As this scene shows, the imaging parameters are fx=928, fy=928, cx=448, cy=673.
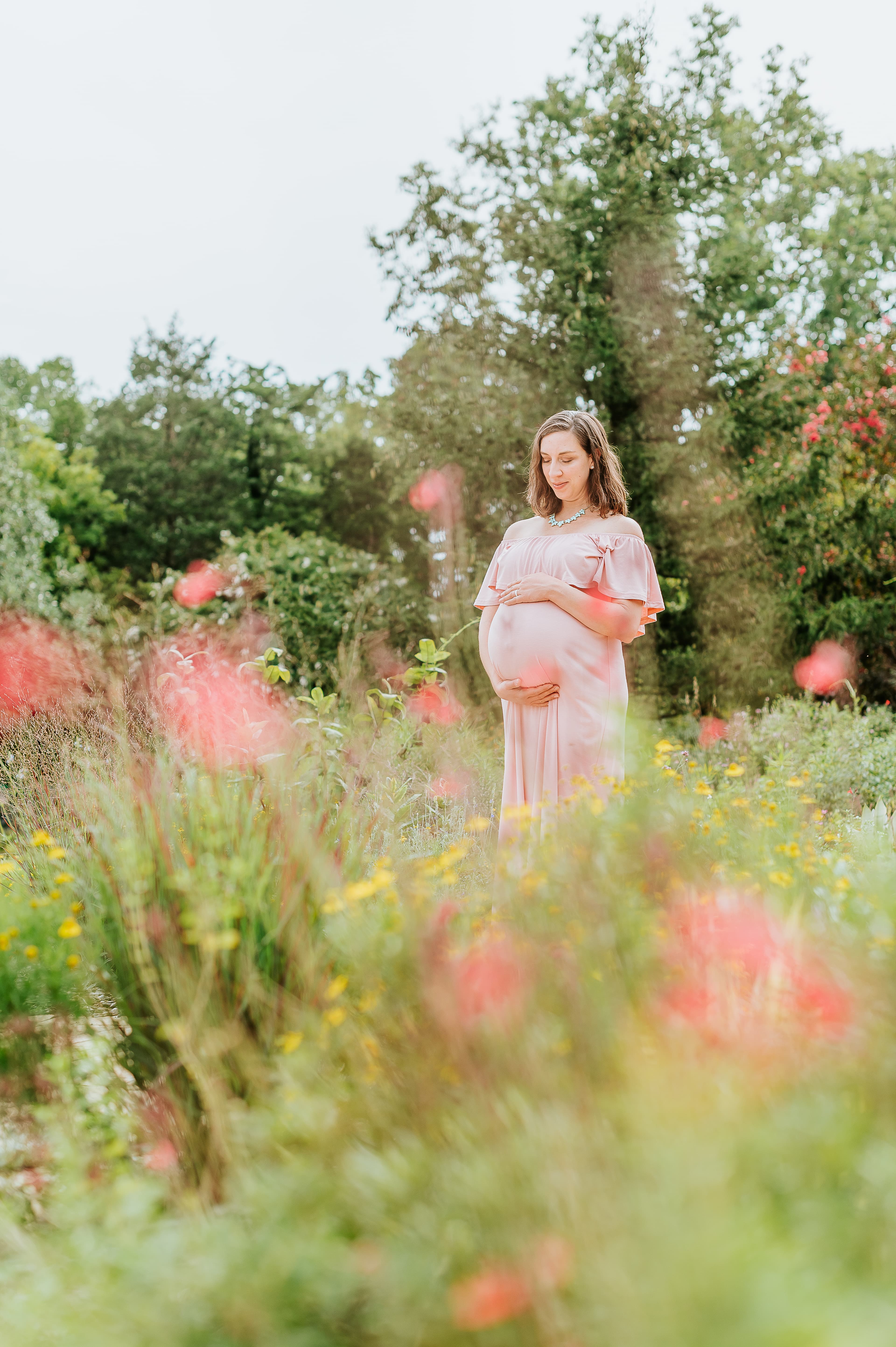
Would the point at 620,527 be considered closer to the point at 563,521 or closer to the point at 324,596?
the point at 563,521

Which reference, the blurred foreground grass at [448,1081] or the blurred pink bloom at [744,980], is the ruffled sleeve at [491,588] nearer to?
the blurred foreground grass at [448,1081]

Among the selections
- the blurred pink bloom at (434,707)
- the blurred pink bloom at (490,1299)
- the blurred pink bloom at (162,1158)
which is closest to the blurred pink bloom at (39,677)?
the blurred pink bloom at (434,707)

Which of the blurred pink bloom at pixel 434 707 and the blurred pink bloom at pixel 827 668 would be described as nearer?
the blurred pink bloom at pixel 434 707

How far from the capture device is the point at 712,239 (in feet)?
32.1

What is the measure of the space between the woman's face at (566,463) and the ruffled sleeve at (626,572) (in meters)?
0.23

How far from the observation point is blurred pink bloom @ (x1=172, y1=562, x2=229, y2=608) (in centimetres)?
966

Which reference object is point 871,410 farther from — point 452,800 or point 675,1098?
point 675,1098

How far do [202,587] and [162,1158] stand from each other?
27.3 feet

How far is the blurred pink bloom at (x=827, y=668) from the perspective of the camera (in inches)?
347

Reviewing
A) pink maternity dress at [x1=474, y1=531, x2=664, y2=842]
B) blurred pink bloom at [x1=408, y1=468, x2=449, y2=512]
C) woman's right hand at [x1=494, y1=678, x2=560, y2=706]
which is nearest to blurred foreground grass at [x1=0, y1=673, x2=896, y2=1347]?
pink maternity dress at [x1=474, y1=531, x2=664, y2=842]

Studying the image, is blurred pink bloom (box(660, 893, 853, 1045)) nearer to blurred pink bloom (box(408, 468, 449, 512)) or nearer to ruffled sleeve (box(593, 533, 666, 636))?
ruffled sleeve (box(593, 533, 666, 636))

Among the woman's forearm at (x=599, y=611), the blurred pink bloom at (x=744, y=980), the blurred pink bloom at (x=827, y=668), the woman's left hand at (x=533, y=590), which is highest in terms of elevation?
the woman's left hand at (x=533, y=590)

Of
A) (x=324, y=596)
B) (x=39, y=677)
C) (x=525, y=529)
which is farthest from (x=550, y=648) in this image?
(x=324, y=596)

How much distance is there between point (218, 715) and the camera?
4.14 meters
